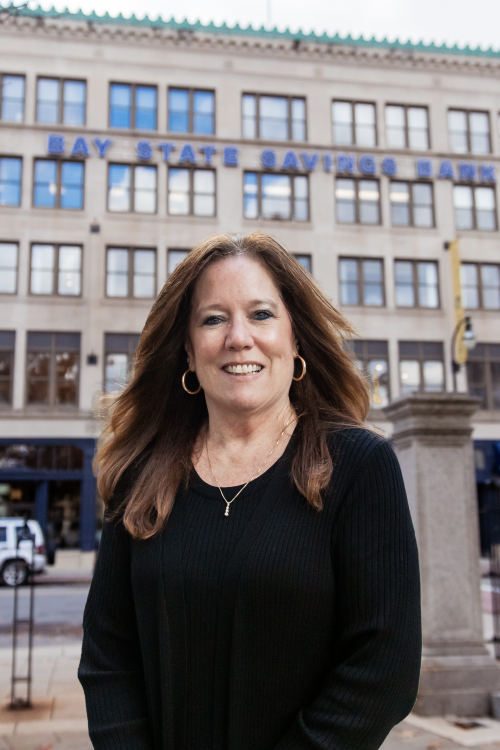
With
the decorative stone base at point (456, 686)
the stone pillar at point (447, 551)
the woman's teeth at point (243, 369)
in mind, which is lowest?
the decorative stone base at point (456, 686)

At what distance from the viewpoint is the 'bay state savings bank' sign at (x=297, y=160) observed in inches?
1148

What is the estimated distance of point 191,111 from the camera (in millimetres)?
30312

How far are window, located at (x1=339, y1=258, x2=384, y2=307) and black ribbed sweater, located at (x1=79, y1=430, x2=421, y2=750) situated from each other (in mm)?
29013

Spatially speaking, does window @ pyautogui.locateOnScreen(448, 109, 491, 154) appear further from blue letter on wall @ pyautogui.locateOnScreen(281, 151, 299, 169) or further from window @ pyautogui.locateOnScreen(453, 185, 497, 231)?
blue letter on wall @ pyautogui.locateOnScreen(281, 151, 299, 169)

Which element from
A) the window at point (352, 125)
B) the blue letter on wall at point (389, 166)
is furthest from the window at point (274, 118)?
the blue letter on wall at point (389, 166)

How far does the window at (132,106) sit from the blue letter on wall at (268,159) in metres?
4.64

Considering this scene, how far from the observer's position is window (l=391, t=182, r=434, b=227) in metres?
31.3

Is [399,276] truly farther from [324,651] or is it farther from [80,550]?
[324,651]

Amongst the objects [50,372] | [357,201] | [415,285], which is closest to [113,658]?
[50,372]

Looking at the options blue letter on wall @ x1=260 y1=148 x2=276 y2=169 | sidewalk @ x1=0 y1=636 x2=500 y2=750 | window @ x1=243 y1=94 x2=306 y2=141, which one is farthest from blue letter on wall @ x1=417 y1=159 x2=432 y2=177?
sidewalk @ x1=0 y1=636 x2=500 y2=750

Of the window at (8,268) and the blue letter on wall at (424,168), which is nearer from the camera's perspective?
the window at (8,268)

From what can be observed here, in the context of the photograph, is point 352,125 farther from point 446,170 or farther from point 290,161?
point 446,170

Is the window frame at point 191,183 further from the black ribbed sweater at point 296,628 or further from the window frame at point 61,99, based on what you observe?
the black ribbed sweater at point 296,628

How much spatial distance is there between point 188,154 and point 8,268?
8580 millimetres
